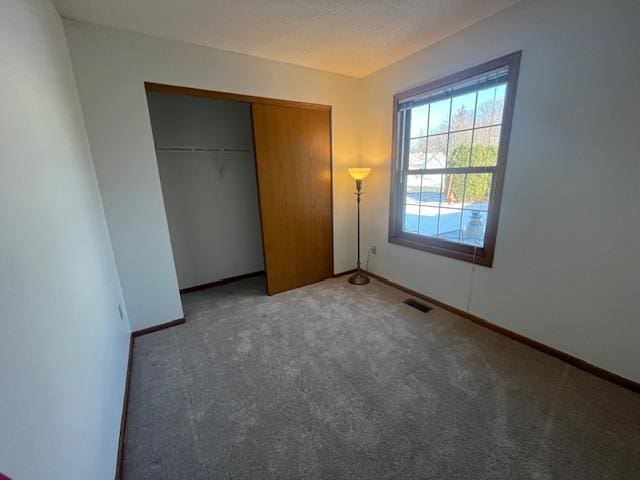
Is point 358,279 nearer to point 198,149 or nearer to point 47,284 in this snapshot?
A: point 198,149

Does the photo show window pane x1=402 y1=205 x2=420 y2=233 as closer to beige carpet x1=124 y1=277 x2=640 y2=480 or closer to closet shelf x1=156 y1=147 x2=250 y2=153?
beige carpet x1=124 y1=277 x2=640 y2=480

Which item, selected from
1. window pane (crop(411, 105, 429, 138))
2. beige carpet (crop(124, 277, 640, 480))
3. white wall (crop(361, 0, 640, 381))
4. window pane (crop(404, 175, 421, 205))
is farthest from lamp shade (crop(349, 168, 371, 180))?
beige carpet (crop(124, 277, 640, 480))

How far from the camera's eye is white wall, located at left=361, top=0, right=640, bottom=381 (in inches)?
60.3

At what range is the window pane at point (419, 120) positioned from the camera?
2615 mm

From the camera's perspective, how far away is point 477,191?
7.50ft

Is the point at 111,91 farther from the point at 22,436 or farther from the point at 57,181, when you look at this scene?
the point at 22,436

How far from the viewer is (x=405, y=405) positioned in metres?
1.58

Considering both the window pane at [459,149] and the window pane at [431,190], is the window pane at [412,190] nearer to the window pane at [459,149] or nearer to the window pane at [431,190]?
the window pane at [431,190]

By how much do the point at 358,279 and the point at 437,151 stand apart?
1.69 m

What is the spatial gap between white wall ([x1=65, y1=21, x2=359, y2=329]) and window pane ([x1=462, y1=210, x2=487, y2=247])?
2115 millimetres

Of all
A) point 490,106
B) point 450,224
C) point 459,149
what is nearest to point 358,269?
point 450,224

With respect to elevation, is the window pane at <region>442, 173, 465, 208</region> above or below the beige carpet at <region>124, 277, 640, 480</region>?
above

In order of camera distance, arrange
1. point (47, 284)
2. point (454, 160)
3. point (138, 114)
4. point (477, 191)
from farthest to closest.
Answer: point (454, 160), point (477, 191), point (138, 114), point (47, 284)

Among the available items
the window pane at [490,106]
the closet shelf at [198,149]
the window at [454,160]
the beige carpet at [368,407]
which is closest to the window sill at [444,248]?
the window at [454,160]
